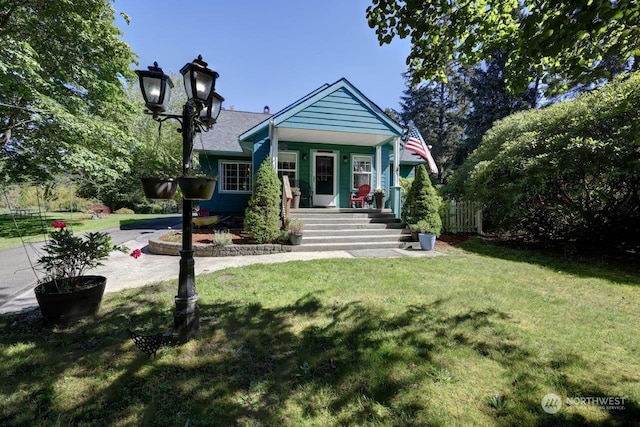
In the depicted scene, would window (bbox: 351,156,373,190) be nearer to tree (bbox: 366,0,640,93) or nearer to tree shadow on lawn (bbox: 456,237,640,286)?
tree shadow on lawn (bbox: 456,237,640,286)

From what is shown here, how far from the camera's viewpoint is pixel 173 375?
7.63ft

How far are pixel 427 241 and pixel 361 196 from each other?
3.84 m

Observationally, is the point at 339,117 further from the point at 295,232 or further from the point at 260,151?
the point at 295,232

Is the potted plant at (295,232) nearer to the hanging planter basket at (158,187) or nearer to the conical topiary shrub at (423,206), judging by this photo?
the conical topiary shrub at (423,206)

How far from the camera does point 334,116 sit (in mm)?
8867

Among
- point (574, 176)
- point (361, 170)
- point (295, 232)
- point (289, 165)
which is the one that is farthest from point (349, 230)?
point (574, 176)

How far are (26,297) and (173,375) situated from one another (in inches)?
145

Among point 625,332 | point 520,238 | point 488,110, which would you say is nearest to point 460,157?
point 488,110

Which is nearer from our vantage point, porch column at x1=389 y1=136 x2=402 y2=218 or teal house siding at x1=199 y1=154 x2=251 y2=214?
porch column at x1=389 y1=136 x2=402 y2=218

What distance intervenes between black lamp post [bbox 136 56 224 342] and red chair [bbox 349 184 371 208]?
27.2ft

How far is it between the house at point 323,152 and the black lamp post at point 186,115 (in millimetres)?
5928

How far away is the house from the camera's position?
8.89m

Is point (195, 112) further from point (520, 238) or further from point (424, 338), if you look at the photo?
point (520, 238)

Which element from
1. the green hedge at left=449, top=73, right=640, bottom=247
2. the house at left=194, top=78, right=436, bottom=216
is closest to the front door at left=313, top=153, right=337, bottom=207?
the house at left=194, top=78, right=436, bottom=216
